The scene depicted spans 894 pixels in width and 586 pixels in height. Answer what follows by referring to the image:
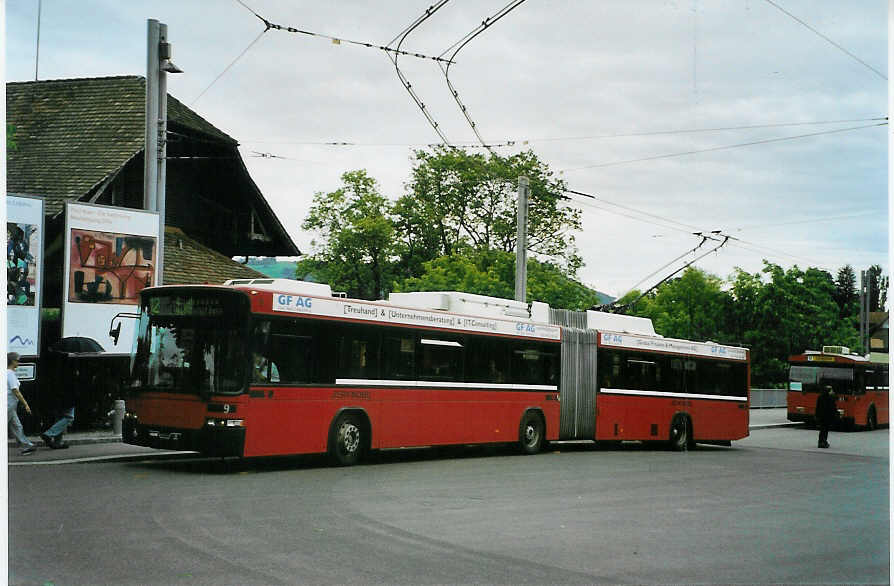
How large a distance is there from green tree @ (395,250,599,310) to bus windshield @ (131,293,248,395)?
1959 centimetres

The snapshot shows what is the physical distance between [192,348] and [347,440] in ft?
9.59

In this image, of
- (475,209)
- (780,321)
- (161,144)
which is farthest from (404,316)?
(780,321)

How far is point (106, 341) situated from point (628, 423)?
11225 mm

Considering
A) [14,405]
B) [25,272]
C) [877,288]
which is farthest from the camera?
[25,272]

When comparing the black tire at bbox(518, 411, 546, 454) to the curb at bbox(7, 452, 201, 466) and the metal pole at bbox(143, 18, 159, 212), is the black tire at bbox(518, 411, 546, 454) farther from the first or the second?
the metal pole at bbox(143, 18, 159, 212)

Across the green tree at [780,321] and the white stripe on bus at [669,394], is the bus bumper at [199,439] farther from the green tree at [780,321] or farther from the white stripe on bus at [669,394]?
the green tree at [780,321]

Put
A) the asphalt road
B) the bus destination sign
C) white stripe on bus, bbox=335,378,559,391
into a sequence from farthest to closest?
1. white stripe on bus, bbox=335,378,559,391
2. the bus destination sign
3. the asphalt road

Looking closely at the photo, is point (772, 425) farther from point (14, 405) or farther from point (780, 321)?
point (14, 405)

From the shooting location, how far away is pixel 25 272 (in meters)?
17.3

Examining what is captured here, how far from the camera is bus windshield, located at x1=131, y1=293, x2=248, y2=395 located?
14109 mm

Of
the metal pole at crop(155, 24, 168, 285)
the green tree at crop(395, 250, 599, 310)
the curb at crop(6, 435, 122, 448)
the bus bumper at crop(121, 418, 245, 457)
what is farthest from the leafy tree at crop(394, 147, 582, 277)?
the bus bumper at crop(121, 418, 245, 457)

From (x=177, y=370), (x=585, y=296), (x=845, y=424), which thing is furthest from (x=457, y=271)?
(x=177, y=370)

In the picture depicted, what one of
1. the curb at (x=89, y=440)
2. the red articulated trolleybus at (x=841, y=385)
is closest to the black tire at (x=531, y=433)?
the curb at (x=89, y=440)

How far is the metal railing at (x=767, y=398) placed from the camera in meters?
49.1
